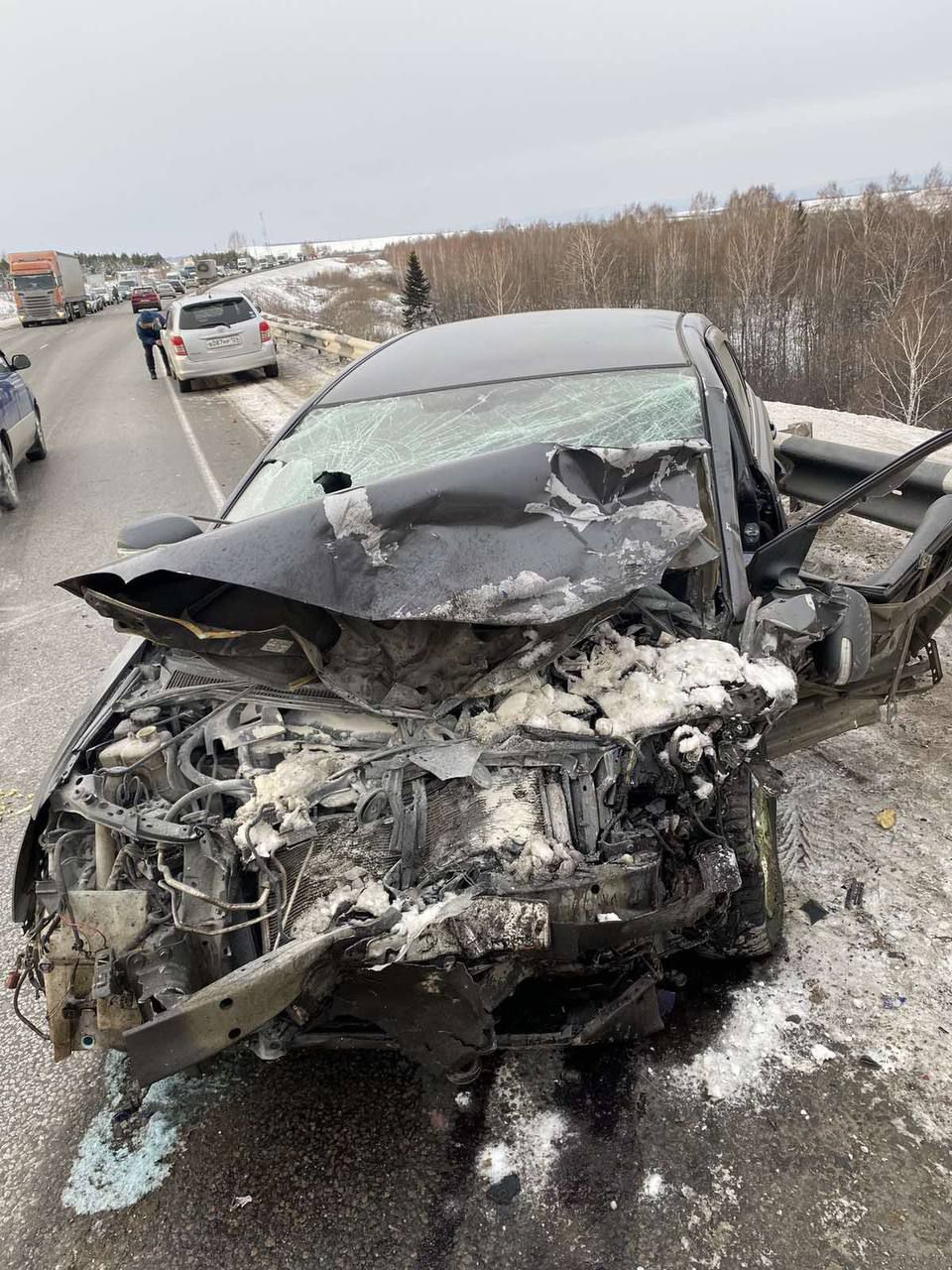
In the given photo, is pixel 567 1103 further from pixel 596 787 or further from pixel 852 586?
pixel 852 586

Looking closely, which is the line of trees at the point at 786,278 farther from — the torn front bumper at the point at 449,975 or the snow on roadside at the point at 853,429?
the torn front bumper at the point at 449,975

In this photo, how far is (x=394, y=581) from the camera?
7.39ft

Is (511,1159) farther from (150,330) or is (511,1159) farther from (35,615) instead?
(150,330)

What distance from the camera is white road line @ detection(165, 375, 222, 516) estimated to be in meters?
7.89

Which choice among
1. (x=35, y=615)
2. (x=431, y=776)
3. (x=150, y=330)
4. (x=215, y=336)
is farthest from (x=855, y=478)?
(x=150, y=330)

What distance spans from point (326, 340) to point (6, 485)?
7.36 meters

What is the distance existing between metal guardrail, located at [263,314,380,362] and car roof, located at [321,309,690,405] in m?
8.07

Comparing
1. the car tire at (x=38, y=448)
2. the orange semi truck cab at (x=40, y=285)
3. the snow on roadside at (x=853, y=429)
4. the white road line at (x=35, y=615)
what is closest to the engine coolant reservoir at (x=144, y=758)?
the white road line at (x=35, y=615)

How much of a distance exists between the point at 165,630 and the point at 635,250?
40468mm

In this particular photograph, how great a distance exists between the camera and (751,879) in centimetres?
248

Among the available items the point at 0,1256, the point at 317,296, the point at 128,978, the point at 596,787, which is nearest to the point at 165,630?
the point at 128,978

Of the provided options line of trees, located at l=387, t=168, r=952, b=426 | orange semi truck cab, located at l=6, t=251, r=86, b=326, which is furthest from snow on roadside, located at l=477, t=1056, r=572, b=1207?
orange semi truck cab, located at l=6, t=251, r=86, b=326

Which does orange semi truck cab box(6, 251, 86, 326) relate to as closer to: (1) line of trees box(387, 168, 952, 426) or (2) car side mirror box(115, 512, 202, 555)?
(1) line of trees box(387, 168, 952, 426)

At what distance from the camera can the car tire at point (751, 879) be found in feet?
7.96
